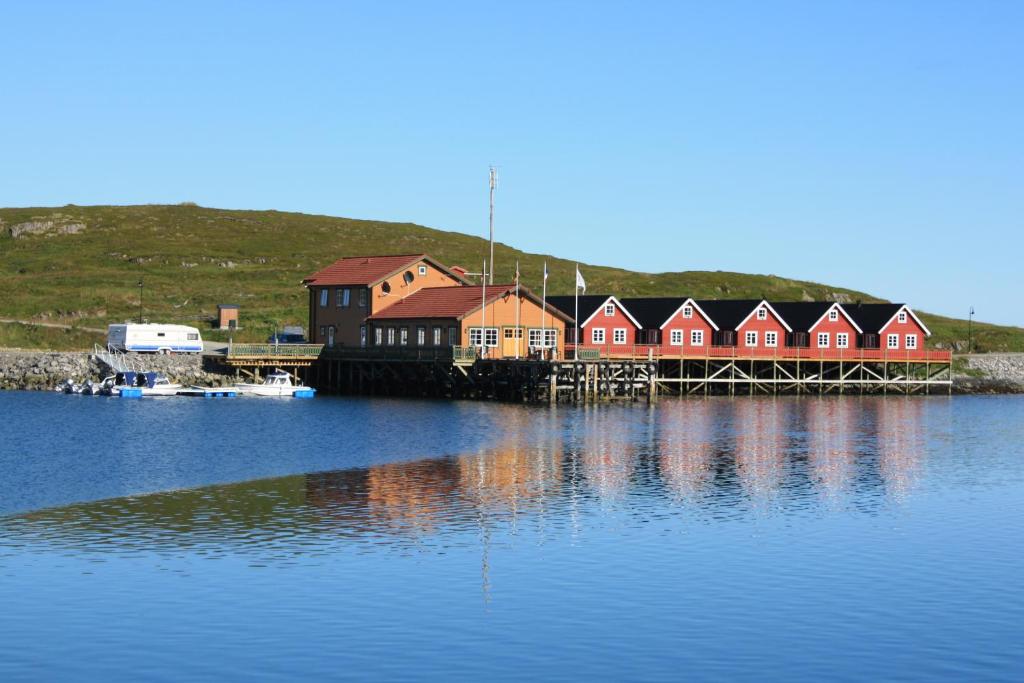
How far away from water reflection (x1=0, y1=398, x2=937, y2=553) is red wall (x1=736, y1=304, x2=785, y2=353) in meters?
40.9

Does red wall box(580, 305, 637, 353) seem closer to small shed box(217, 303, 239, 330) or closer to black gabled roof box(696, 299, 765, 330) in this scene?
black gabled roof box(696, 299, 765, 330)

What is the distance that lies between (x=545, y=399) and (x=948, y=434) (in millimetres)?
28267

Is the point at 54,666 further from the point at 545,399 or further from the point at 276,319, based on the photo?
the point at 276,319

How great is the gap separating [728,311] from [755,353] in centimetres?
563

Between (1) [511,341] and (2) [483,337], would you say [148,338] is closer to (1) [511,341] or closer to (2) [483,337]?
(2) [483,337]

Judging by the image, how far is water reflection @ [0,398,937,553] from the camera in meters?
33.2

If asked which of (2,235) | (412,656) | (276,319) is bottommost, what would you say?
(412,656)

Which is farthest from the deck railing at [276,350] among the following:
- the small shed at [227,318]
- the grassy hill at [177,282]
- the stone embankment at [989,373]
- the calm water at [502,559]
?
the stone embankment at [989,373]

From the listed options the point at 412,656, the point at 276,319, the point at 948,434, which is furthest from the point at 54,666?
the point at 276,319

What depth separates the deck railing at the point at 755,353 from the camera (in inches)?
3917

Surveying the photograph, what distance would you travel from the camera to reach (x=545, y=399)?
90312 millimetres

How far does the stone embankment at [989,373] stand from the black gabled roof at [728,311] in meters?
27.1

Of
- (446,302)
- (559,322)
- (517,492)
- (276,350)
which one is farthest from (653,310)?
(517,492)

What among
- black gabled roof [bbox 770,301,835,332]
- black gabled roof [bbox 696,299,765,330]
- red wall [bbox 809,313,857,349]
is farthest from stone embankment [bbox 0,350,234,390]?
red wall [bbox 809,313,857,349]
